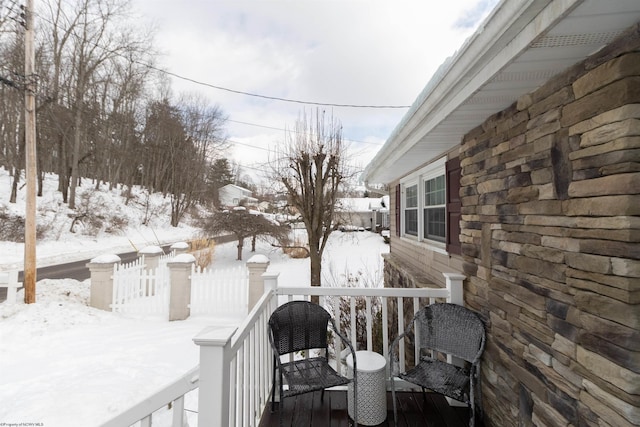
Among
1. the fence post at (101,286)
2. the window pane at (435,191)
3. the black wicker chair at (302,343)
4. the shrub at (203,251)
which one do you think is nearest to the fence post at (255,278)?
the fence post at (101,286)

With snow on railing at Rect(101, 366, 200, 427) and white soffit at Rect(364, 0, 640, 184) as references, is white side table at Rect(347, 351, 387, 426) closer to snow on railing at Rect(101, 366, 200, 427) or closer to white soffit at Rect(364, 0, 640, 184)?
snow on railing at Rect(101, 366, 200, 427)

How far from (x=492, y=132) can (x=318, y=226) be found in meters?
3.60

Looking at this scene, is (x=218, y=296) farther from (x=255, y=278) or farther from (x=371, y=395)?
(x=371, y=395)

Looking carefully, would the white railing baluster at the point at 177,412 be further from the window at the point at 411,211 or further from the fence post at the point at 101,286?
the fence post at the point at 101,286

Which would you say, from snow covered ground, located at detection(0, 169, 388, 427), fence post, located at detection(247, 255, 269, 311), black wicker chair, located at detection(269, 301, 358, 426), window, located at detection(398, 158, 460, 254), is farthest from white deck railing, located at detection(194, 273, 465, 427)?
fence post, located at detection(247, 255, 269, 311)

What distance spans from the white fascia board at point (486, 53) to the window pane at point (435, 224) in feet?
5.45

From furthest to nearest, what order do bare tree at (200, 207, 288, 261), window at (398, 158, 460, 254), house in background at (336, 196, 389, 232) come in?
house in background at (336, 196, 389, 232) → bare tree at (200, 207, 288, 261) → window at (398, 158, 460, 254)

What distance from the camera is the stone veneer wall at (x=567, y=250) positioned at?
3.75 feet

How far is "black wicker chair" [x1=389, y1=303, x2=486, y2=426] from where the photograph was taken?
1993mm

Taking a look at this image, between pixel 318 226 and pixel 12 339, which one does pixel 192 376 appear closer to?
pixel 318 226

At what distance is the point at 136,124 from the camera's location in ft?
62.6

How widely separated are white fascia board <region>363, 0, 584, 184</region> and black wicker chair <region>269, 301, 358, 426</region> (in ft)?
5.98

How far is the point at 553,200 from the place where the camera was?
1.55 metres

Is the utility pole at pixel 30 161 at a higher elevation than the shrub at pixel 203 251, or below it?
higher
